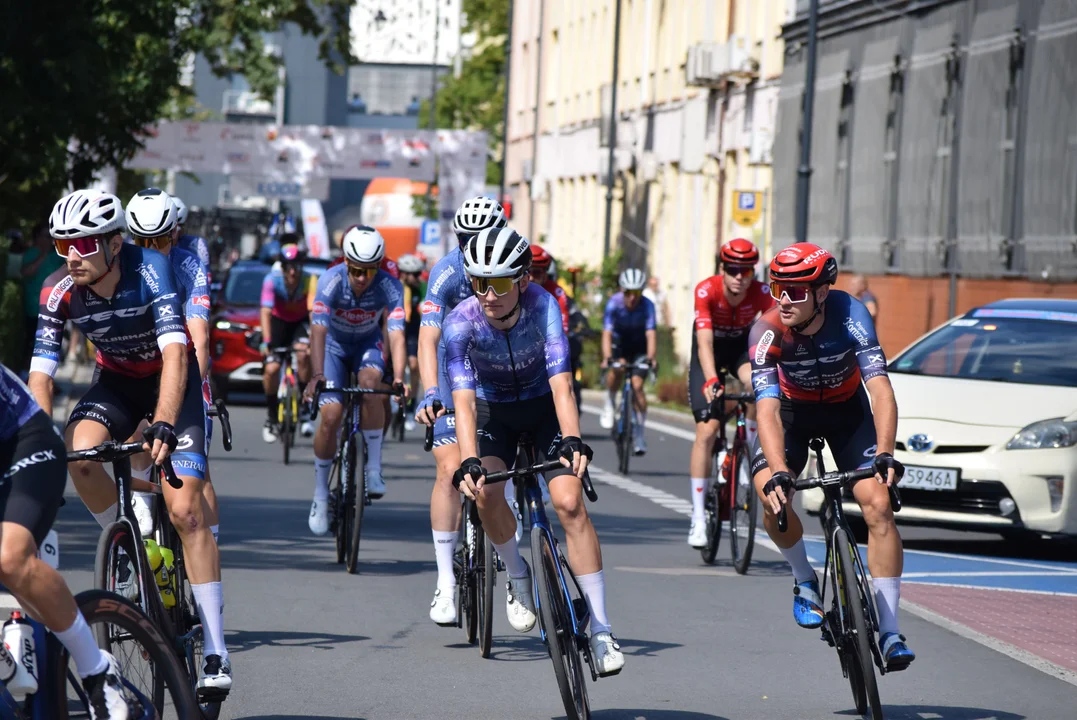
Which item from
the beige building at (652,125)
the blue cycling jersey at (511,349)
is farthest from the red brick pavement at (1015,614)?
the beige building at (652,125)

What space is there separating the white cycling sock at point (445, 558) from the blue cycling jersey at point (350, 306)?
3.13 m

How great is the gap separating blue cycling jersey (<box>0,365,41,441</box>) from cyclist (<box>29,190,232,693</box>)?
98cm

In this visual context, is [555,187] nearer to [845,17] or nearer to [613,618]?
[845,17]

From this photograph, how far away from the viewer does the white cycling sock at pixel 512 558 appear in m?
8.38

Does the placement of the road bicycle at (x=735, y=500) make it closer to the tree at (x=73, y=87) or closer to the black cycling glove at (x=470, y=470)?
the black cycling glove at (x=470, y=470)

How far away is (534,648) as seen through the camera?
31.2 ft

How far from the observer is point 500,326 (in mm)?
8016

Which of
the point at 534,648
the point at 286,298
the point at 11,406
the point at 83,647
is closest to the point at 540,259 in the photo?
the point at 534,648

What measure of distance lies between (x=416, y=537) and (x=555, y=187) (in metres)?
47.4

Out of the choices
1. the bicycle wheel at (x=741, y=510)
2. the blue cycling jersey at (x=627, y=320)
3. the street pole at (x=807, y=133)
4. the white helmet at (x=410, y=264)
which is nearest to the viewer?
the bicycle wheel at (x=741, y=510)

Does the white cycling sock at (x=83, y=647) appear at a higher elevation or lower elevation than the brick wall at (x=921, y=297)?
higher

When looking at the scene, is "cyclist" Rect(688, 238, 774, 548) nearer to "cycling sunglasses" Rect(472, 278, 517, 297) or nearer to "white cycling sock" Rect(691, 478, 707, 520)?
"white cycling sock" Rect(691, 478, 707, 520)

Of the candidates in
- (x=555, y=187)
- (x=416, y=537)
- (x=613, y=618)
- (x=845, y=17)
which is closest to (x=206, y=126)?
(x=555, y=187)

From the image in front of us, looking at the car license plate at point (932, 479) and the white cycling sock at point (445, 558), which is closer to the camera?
the white cycling sock at point (445, 558)
